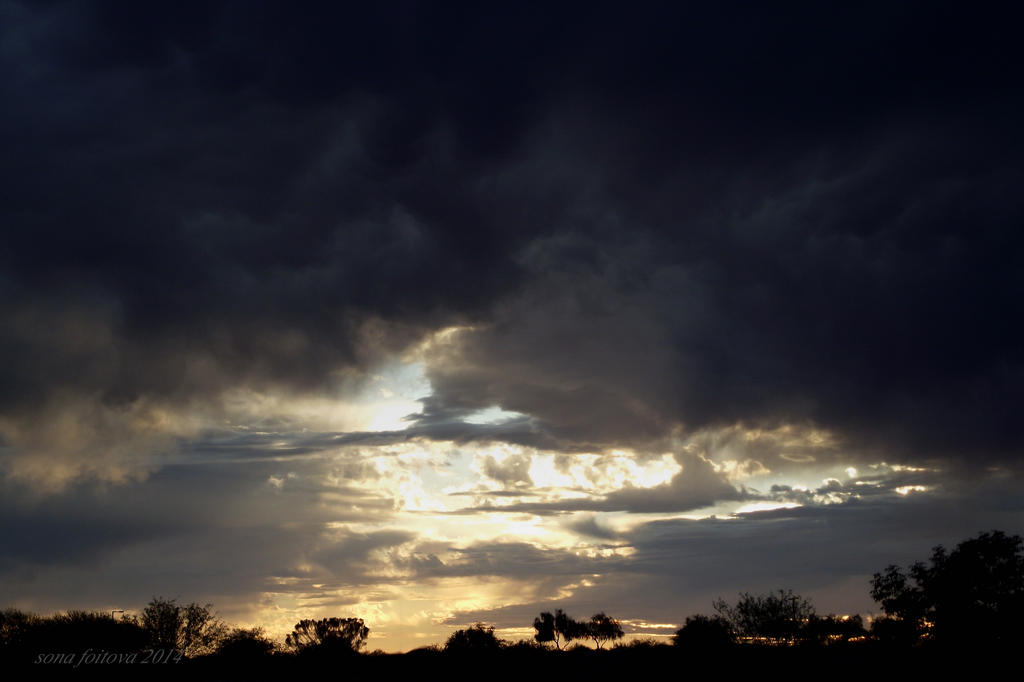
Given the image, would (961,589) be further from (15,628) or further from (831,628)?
(15,628)

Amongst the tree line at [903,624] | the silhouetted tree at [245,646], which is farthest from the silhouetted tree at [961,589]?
the silhouetted tree at [245,646]

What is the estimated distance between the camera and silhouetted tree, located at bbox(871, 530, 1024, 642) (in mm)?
94562

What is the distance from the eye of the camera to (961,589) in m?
95.8

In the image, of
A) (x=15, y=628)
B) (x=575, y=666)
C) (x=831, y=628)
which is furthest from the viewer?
(x=831, y=628)

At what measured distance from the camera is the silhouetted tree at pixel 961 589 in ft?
310

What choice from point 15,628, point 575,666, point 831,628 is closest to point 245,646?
point 15,628

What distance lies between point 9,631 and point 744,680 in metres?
90.1

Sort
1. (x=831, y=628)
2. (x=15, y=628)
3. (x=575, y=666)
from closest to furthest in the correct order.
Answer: (x=575, y=666) → (x=15, y=628) → (x=831, y=628)

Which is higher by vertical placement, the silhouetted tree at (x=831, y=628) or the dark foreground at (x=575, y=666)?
the dark foreground at (x=575, y=666)

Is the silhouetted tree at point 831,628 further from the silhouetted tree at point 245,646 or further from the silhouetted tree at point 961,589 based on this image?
the silhouetted tree at point 245,646

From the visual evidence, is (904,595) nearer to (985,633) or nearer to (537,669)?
(985,633)

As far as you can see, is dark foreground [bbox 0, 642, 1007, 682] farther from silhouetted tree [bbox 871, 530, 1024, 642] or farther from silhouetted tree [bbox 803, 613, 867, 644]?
silhouetted tree [bbox 803, 613, 867, 644]

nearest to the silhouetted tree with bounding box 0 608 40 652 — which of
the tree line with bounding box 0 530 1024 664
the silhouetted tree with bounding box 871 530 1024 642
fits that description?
the tree line with bounding box 0 530 1024 664

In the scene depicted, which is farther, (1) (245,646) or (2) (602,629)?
(2) (602,629)
